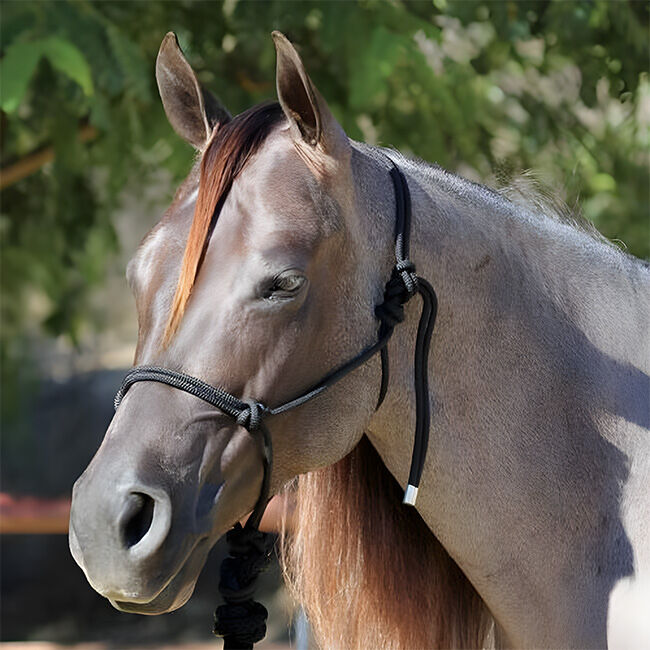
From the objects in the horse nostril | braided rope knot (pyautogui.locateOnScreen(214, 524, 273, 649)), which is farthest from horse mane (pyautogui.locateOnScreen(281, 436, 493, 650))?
the horse nostril

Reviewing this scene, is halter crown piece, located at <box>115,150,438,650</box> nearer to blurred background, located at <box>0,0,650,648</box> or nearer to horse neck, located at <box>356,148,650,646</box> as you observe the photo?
horse neck, located at <box>356,148,650,646</box>

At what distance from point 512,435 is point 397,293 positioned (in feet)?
1.30

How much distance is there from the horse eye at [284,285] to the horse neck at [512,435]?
26 centimetres

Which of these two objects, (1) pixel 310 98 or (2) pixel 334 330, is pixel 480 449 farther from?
(1) pixel 310 98

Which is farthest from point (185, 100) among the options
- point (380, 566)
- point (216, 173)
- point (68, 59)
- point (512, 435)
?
point (380, 566)

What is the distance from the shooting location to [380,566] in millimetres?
1968

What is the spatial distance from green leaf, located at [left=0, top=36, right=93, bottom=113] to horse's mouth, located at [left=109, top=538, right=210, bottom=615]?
159 cm

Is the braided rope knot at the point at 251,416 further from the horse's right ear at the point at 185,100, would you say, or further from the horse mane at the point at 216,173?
the horse's right ear at the point at 185,100

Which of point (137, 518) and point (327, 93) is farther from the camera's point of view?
point (327, 93)

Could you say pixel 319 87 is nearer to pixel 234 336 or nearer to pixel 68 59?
pixel 68 59

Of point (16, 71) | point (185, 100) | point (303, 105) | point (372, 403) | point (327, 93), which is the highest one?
point (327, 93)

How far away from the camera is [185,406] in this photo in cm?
153

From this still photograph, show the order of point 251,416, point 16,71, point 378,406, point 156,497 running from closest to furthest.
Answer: point 156,497
point 251,416
point 378,406
point 16,71

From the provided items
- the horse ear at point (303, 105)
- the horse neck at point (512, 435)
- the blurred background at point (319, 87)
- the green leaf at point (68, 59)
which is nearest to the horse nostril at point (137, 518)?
the horse neck at point (512, 435)
